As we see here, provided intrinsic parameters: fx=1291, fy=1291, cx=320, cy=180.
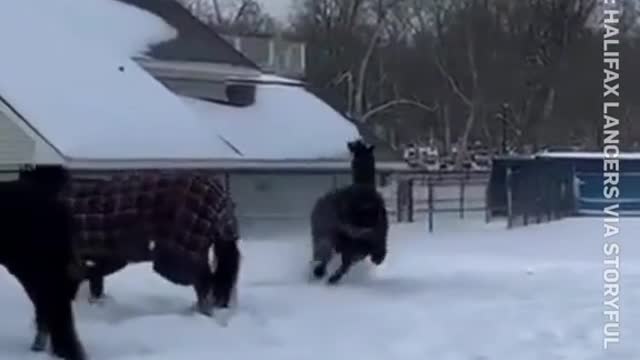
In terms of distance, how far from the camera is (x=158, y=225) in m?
10.4

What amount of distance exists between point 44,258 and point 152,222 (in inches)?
74.7

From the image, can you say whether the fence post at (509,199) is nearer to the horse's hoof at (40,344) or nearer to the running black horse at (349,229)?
the running black horse at (349,229)

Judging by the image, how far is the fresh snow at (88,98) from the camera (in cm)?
2075

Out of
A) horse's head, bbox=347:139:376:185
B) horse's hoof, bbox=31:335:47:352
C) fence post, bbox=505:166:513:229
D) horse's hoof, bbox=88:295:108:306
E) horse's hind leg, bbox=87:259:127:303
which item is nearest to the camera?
horse's hoof, bbox=31:335:47:352

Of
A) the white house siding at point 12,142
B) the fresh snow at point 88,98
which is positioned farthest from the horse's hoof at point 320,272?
the white house siding at point 12,142

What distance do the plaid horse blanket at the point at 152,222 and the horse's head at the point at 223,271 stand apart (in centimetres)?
21

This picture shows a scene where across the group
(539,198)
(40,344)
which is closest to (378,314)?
(40,344)

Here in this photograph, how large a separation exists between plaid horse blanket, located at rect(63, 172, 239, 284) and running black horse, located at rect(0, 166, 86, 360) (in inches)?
62.9

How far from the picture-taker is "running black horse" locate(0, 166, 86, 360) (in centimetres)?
852

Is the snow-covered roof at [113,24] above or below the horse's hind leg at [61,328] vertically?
above

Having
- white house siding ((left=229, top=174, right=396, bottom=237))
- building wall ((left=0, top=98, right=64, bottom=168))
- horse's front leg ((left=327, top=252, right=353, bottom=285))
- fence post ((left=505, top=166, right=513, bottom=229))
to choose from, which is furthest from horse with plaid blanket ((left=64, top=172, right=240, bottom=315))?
fence post ((left=505, top=166, right=513, bottom=229))

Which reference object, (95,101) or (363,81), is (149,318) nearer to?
(95,101)

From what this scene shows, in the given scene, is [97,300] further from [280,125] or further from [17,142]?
[280,125]

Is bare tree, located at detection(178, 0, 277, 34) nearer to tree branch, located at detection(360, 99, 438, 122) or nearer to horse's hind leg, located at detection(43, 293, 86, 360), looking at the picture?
tree branch, located at detection(360, 99, 438, 122)
